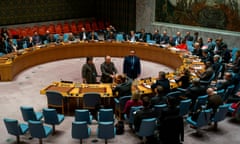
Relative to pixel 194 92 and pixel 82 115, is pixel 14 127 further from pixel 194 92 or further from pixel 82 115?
pixel 194 92

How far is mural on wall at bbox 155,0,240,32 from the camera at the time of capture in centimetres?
1688

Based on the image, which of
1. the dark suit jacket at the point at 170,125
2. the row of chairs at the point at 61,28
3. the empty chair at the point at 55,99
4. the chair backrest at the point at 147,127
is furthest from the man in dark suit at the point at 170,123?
the row of chairs at the point at 61,28

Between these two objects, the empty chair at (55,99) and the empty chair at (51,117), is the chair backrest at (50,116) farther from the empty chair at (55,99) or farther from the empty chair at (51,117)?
the empty chair at (55,99)

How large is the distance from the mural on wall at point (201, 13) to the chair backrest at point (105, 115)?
11021 mm

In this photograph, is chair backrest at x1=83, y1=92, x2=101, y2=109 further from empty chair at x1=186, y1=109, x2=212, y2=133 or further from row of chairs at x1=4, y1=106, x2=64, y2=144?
empty chair at x1=186, y1=109, x2=212, y2=133

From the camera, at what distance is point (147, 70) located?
14914mm

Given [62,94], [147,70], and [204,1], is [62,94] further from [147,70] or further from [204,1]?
[204,1]

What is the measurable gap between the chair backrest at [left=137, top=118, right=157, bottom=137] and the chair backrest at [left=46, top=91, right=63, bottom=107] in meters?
2.78

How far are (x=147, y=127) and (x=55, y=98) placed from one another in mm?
3126

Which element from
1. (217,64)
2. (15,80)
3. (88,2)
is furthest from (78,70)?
(88,2)

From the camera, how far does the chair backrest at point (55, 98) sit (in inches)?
364

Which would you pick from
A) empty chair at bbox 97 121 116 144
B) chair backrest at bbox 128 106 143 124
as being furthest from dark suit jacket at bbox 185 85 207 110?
empty chair at bbox 97 121 116 144

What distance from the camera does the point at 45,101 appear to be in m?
10.9

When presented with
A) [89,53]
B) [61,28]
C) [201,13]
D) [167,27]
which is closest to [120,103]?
[89,53]
